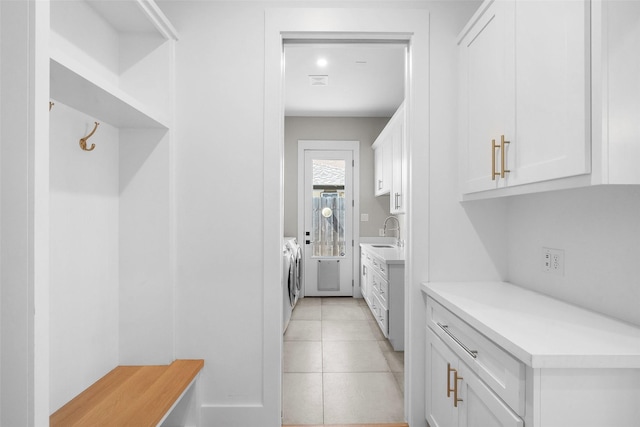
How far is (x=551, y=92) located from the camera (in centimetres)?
121

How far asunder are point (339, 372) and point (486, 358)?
5.67 feet

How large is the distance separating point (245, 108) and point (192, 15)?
591 mm

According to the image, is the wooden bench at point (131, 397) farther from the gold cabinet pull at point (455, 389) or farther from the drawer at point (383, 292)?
the drawer at point (383, 292)

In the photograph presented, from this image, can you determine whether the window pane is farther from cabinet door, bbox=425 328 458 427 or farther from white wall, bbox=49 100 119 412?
white wall, bbox=49 100 119 412

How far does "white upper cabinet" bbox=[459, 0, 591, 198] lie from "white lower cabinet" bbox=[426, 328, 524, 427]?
772mm

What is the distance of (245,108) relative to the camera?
1.96 metres

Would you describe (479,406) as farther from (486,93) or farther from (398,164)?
(398,164)

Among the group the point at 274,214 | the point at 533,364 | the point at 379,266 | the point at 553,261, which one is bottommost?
the point at 379,266

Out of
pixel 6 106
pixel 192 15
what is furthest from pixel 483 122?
pixel 6 106

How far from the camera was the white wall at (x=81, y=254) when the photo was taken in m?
1.42

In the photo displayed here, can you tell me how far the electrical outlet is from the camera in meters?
1.58

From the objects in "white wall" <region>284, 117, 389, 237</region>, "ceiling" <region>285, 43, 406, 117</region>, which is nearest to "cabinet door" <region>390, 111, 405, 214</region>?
"ceiling" <region>285, 43, 406, 117</region>

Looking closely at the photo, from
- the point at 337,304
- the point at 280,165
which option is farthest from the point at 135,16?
the point at 337,304

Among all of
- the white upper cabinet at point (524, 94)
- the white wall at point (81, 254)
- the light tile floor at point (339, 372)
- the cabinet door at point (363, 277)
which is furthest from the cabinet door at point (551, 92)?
the cabinet door at point (363, 277)
